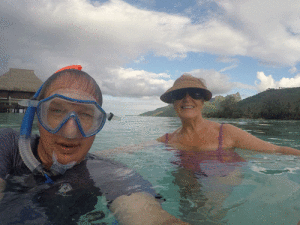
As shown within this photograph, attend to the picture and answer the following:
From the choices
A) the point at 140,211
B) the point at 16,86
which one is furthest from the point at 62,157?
the point at 16,86

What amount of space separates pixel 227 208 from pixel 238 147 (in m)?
1.96

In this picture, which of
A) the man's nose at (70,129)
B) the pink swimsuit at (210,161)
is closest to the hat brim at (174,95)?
the pink swimsuit at (210,161)

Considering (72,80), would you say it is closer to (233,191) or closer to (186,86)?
(233,191)

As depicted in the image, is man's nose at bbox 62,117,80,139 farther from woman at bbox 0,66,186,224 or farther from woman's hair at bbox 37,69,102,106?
woman's hair at bbox 37,69,102,106

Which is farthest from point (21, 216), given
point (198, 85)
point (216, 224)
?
point (198, 85)

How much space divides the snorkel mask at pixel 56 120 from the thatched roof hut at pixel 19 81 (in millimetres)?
30362

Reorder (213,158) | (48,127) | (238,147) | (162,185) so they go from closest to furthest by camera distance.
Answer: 1. (48,127)
2. (162,185)
3. (213,158)
4. (238,147)

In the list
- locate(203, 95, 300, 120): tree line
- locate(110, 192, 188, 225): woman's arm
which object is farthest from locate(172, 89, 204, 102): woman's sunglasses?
locate(203, 95, 300, 120): tree line

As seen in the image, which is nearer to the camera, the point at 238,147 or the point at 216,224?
the point at 216,224

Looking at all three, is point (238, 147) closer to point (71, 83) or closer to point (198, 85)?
point (198, 85)

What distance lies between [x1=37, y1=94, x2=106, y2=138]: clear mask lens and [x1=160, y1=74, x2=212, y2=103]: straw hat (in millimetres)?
2017

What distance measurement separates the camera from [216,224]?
4.27 feet

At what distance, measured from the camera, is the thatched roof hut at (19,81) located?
27.6 meters

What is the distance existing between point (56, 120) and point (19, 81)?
34022 mm
